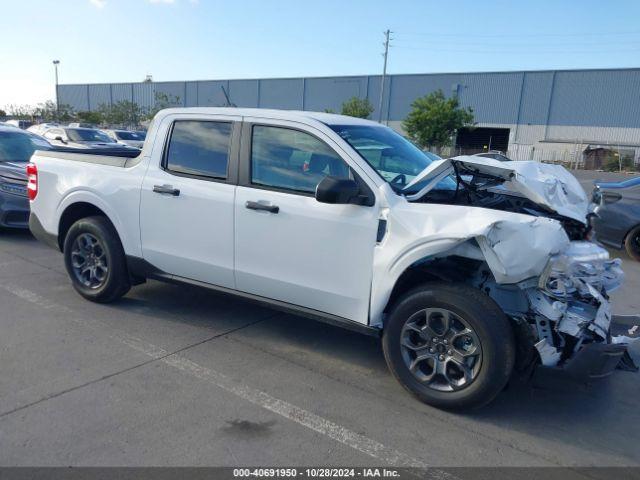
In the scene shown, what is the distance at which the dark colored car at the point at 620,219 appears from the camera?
856cm

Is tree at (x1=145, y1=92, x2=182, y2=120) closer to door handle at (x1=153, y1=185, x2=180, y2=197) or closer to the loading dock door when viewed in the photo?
the loading dock door

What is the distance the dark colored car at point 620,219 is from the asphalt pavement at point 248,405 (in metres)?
4.42

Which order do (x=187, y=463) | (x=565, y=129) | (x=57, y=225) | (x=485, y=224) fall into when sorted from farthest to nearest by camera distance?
(x=565, y=129) → (x=57, y=225) → (x=485, y=224) → (x=187, y=463)

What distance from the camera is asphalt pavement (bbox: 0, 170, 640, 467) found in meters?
3.07

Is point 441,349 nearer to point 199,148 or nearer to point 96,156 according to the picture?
point 199,148

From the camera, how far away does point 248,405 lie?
356cm

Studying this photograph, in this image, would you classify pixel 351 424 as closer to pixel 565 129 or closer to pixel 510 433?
pixel 510 433

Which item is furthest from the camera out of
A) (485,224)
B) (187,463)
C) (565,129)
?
(565,129)

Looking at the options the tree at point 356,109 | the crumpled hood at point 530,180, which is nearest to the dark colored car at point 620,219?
the crumpled hood at point 530,180

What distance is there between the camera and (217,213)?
4387 mm

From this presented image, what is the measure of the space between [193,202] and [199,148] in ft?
1.63

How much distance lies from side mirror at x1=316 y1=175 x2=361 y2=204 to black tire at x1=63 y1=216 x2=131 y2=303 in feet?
→ 8.24

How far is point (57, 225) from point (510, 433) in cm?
→ 473

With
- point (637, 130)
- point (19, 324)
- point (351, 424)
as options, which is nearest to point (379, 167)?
point (351, 424)
